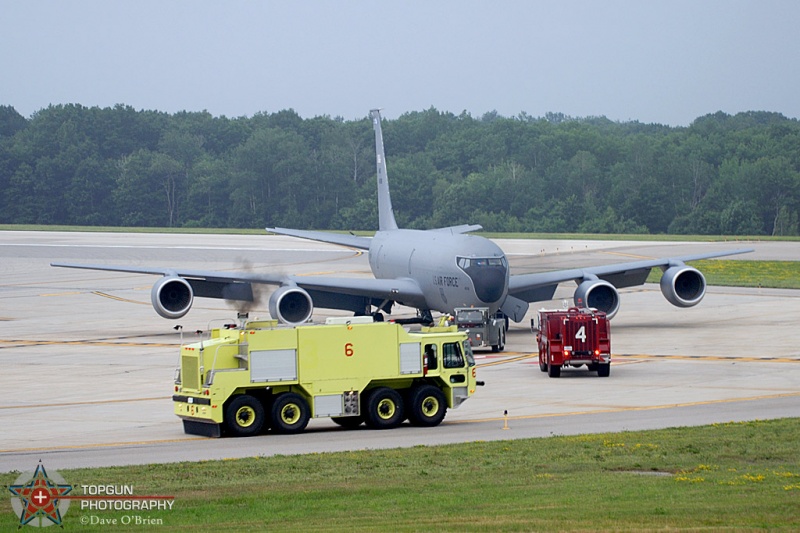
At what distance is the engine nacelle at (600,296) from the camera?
161ft

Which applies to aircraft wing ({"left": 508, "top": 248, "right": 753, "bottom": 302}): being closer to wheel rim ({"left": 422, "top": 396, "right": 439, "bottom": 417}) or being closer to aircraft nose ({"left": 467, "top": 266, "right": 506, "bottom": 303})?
aircraft nose ({"left": 467, "top": 266, "right": 506, "bottom": 303})

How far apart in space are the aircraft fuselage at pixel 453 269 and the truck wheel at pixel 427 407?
16.6 m

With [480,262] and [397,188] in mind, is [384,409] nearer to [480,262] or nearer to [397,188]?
[480,262]

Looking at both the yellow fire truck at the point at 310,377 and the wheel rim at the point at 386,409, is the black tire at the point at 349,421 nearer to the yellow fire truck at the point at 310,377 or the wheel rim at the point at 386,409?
the yellow fire truck at the point at 310,377

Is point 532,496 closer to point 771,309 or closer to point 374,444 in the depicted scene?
point 374,444

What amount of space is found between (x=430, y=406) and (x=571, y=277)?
77.3 ft

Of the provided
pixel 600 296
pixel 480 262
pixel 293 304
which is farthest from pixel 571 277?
pixel 293 304

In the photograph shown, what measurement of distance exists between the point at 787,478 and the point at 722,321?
1383 inches

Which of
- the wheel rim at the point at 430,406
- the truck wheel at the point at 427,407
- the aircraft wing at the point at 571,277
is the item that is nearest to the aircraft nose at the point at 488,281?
the aircraft wing at the point at 571,277

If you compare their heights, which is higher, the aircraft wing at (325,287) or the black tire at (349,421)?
the aircraft wing at (325,287)

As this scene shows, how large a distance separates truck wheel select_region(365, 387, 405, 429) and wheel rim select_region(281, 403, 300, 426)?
166 centimetres

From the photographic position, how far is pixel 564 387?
35.3 meters

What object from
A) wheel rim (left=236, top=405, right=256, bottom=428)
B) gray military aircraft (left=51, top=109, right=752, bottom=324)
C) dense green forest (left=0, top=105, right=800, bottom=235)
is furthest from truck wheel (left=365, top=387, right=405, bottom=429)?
dense green forest (left=0, top=105, right=800, bottom=235)

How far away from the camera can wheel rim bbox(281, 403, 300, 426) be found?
91.9 feet
